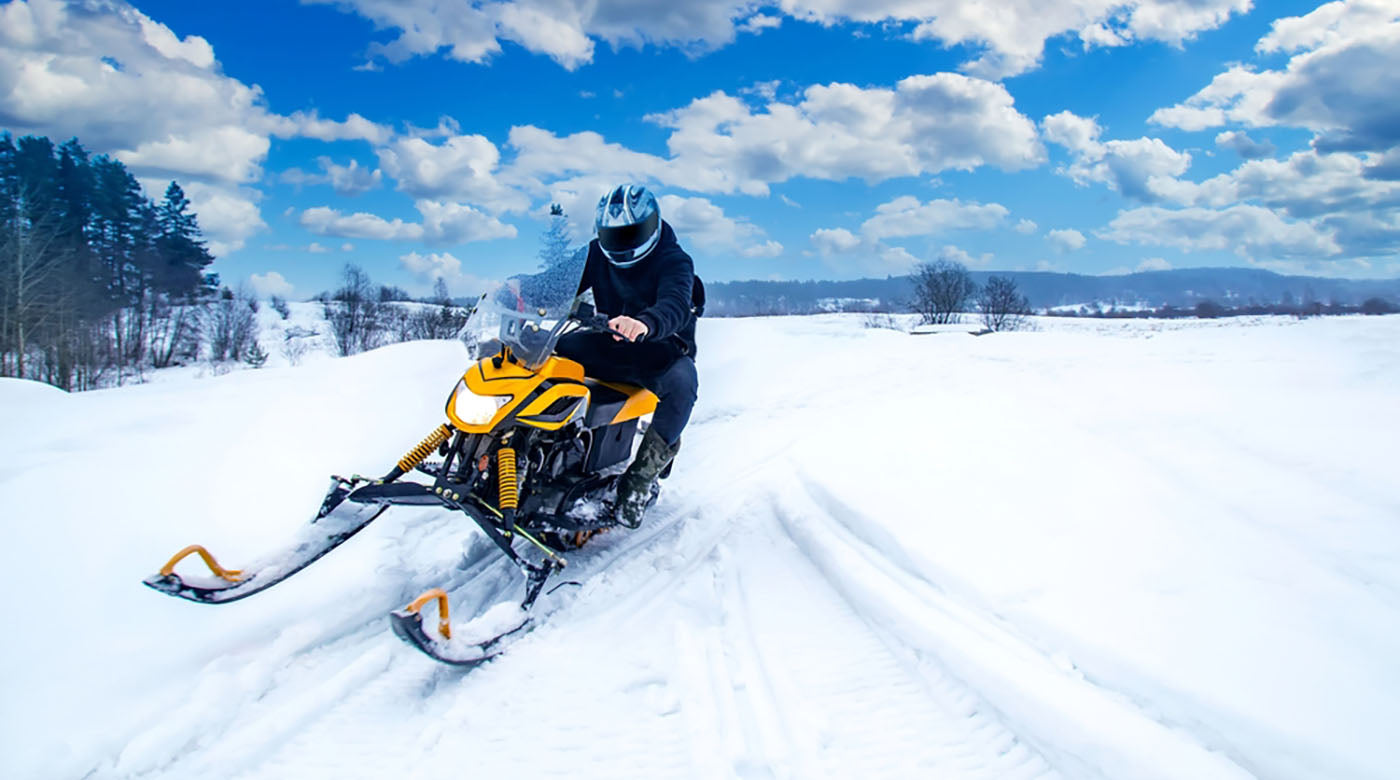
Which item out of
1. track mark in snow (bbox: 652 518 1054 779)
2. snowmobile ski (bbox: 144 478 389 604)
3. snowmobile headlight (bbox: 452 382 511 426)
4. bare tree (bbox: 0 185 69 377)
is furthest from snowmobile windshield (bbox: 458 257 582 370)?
bare tree (bbox: 0 185 69 377)

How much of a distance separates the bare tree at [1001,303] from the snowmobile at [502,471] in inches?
2023

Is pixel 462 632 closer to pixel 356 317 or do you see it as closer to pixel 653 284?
pixel 653 284

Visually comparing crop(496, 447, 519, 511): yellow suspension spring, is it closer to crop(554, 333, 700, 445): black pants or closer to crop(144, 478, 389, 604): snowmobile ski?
crop(144, 478, 389, 604): snowmobile ski

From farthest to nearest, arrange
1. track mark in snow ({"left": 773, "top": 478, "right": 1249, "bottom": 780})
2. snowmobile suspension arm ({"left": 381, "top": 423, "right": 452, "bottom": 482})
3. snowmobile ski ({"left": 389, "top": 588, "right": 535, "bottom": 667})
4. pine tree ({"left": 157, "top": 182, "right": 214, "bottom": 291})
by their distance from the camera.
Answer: pine tree ({"left": 157, "top": 182, "right": 214, "bottom": 291}) → snowmobile suspension arm ({"left": 381, "top": 423, "right": 452, "bottom": 482}) → snowmobile ski ({"left": 389, "top": 588, "right": 535, "bottom": 667}) → track mark in snow ({"left": 773, "top": 478, "right": 1249, "bottom": 780})

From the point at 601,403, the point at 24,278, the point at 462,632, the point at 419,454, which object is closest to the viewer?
the point at 462,632

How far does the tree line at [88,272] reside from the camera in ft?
91.7

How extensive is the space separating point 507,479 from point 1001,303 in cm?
5374

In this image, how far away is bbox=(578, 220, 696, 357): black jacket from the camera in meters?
4.13

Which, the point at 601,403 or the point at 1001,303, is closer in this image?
the point at 601,403

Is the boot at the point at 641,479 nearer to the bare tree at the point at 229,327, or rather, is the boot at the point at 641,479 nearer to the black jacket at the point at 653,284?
the black jacket at the point at 653,284

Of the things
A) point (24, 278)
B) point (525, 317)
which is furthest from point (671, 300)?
point (24, 278)

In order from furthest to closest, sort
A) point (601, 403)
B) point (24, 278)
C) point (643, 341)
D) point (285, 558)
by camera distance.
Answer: point (24, 278) → point (643, 341) → point (601, 403) → point (285, 558)

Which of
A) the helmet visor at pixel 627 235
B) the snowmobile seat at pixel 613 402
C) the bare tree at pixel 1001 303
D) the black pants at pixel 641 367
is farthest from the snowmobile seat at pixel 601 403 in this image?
the bare tree at pixel 1001 303

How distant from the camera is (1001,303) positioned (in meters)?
50.8
